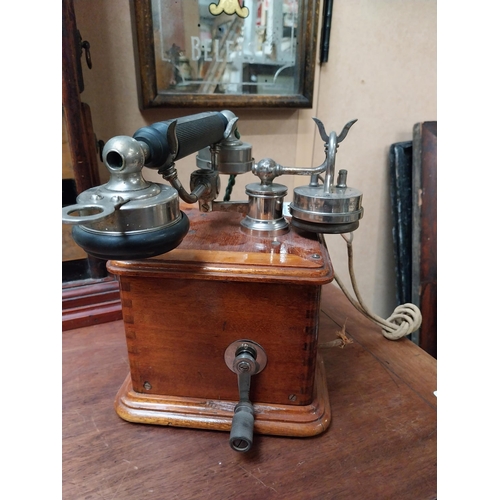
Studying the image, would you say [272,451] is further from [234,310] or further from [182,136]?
[182,136]

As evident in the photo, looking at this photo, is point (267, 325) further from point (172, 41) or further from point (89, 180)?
point (172, 41)

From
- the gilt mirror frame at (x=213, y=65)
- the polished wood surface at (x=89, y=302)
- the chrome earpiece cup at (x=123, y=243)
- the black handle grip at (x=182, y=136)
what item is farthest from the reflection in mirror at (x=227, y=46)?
the chrome earpiece cup at (x=123, y=243)

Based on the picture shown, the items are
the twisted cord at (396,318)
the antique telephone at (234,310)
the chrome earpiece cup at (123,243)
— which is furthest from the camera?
the twisted cord at (396,318)

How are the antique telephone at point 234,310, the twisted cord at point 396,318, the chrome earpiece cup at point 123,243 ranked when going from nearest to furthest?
the chrome earpiece cup at point 123,243, the antique telephone at point 234,310, the twisted cord at point 396,318

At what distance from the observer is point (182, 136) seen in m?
0.54

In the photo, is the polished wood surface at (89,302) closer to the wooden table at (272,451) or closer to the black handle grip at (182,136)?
the wooden table at (272,451)

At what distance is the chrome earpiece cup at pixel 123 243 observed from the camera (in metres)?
0.42

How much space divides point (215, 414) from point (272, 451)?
0.35 ft

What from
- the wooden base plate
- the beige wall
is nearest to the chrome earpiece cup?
the wooden base plate

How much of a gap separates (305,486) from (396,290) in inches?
43.8

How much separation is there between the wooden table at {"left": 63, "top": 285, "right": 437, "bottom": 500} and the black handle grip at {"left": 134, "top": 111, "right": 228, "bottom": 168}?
43 centimetres

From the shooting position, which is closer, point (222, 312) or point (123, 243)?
point (123, 243)

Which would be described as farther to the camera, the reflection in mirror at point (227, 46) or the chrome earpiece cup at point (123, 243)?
the reflection in mirror at point (227, 46)

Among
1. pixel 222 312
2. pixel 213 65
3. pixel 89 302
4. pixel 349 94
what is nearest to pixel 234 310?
pixel 222 312
